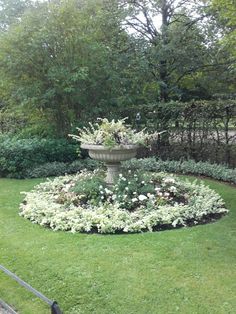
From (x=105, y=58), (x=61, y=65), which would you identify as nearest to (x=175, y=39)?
(x=105, y=58)

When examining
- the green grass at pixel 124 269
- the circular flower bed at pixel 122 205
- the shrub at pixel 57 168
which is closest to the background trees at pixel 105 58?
the shrub at pixel 57 168

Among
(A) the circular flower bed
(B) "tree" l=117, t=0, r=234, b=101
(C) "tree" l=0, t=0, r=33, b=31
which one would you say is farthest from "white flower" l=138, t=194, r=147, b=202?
(C) "tree" l=0, t=0, r=33, b=31

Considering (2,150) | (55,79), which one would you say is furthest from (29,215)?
(55,79)

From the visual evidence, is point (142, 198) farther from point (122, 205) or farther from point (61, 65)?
point (61, 65)

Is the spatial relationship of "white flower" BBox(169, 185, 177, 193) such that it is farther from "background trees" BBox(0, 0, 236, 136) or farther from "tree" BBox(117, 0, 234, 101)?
"tree" BBox(117, 0, 234, 101)

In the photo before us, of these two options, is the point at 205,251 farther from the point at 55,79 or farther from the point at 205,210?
the point at 55,79

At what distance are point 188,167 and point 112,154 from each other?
3566 mm

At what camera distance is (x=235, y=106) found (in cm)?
831

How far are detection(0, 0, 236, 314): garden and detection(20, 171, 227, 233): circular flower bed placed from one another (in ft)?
0.08

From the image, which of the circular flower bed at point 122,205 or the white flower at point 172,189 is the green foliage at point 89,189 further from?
the white flower at point 172,189

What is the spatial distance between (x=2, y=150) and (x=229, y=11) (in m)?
5.67

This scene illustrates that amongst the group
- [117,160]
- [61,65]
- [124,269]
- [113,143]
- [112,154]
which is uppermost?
[61,65]

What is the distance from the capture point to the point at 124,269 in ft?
12.1

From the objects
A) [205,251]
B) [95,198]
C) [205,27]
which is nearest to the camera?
[205,251]
